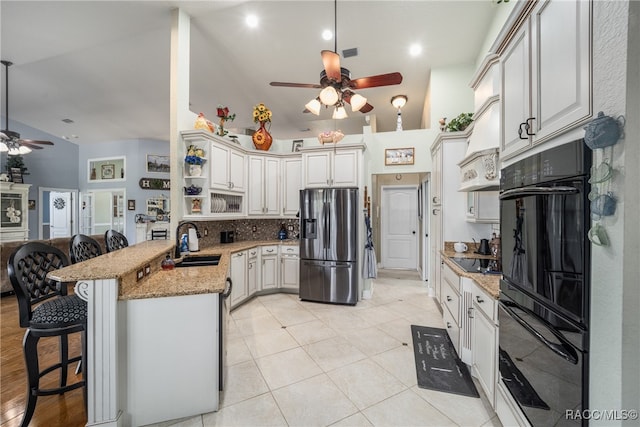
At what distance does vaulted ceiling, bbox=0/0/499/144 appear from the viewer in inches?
120

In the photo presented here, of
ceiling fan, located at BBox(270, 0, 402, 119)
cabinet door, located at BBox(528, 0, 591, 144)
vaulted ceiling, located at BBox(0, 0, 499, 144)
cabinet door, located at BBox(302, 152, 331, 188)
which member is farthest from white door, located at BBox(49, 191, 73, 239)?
cabinet door, located at BBox(528, 0, 591, 144)

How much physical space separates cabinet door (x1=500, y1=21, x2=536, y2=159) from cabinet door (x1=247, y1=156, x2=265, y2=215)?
3456 millimetres

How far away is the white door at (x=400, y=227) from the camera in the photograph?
6.04 metres

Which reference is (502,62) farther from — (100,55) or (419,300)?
(100,55)

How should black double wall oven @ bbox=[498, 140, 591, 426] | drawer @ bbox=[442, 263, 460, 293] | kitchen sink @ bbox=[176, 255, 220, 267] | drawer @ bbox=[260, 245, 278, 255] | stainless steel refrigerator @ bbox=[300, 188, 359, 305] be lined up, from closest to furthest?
black double wall oven @ bbox=[498, 140, 591, 426], drawer @ bbox=[442, 263, 460, 293], kitchen sink @ bbox=[176, 255, 220, 267], stainless steel refrigerator @ bbox=[300, 188, 359, 305], drawer @ bbox=[260, 245, 278, 255]

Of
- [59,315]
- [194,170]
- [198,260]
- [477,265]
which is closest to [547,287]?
[477,265]

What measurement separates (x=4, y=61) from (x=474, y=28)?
6.76 meters

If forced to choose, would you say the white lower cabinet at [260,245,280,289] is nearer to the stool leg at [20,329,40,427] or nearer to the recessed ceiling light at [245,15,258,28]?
the stool leg at [20,329,40,427]

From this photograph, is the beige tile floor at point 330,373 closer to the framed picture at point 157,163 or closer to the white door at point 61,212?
the framed picture at point 157,163

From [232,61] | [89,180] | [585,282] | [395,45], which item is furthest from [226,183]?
[89,180]

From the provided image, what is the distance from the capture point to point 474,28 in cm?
338

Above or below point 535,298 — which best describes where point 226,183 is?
above

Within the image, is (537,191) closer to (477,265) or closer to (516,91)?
(516,91)

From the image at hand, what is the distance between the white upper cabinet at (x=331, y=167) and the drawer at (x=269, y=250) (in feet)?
3.79
